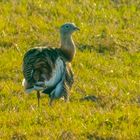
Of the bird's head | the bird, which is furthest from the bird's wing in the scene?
the bird's head

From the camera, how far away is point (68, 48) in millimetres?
12398

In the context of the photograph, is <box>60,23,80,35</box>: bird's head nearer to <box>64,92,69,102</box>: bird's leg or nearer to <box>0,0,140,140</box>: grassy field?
<box>0,0,140,140</box>: grassy field

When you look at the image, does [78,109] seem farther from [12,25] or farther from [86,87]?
[12,25]

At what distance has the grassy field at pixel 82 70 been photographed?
985cm

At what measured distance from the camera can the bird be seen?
1090 cm

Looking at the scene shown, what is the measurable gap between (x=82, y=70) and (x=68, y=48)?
1144 millimetres

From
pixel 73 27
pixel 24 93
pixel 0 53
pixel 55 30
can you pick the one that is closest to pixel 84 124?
pixel 24 93

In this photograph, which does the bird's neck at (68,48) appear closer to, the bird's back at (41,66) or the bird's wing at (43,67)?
the bird's back at (41,66)

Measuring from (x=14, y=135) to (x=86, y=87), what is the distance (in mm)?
3184

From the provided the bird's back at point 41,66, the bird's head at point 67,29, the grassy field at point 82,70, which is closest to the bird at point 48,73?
the bird's back at point 41,66

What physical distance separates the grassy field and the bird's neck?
548 millimetres

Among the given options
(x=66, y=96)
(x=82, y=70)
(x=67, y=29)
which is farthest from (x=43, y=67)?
(x=82, y=70)

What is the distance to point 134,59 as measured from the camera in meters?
14.5

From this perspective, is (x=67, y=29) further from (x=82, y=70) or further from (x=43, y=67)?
(x=43, y=67)
